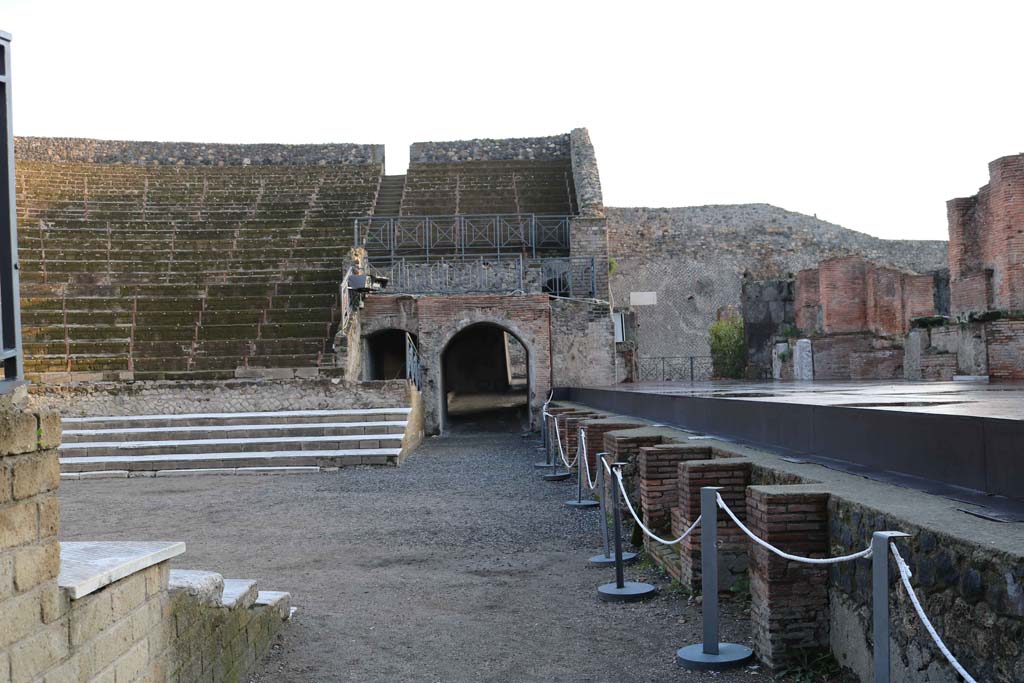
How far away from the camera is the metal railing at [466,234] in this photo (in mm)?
26125

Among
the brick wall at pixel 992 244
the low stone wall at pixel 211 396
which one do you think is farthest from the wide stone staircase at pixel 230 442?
the brick wall at pixel 992 244

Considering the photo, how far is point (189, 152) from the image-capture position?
3319 centimetres

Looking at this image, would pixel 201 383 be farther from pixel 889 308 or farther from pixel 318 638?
pixel 889 308

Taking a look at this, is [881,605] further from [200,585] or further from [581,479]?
[581,479]

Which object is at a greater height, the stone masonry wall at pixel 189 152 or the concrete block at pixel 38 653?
the stone masonry wall at pixel 189 152

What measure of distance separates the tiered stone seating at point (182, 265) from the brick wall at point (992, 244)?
11.5 metres

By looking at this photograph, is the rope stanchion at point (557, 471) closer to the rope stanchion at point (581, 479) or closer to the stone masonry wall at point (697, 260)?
the rope stanchion at point (581, 479)

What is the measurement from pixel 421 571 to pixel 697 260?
3520 cm

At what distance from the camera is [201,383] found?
16938 mm

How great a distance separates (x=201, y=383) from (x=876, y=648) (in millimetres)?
14941

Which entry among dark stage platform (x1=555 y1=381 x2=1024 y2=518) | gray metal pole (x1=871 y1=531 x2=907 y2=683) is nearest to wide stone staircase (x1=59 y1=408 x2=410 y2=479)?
dark stage platform (x1=555 y1=381 x2=1024 y2=518)

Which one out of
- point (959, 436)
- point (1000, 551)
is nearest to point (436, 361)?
point (959, 436)

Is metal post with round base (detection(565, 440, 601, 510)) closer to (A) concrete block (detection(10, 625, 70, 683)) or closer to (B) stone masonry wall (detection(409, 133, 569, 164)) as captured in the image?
(A) concrete block (detection(10, 625, 70, 683))

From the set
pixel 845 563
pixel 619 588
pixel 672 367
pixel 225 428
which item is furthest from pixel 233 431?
pixel 672 367
